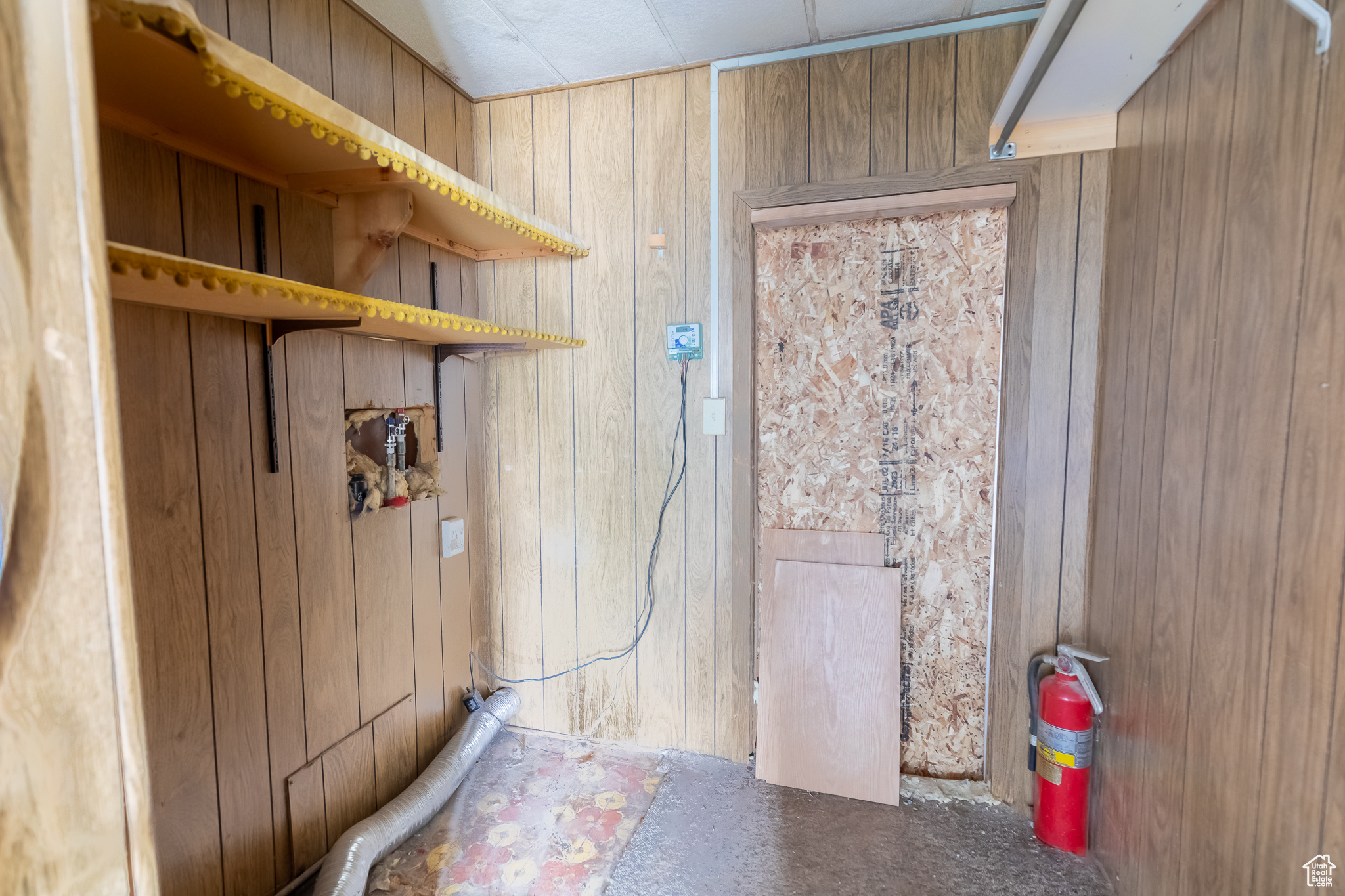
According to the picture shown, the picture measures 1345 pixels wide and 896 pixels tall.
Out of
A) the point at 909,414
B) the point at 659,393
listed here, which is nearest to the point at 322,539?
the point at 659,393

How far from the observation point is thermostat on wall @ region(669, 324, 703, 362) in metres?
2.00

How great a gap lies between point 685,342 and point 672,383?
0.15 m

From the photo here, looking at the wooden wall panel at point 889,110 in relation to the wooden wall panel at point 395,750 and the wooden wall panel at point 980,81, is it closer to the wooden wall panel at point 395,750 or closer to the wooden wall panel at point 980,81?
the wooden wall panel at point 980,81

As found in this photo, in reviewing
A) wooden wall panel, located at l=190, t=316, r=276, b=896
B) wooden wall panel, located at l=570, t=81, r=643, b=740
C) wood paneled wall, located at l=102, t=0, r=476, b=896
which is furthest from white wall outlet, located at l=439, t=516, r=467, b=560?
wooden wall panel, located at l=190, t=316, r=276, b=896

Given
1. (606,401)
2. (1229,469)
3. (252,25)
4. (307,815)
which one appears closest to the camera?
(1229,469)

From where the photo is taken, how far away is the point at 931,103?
5.67 ft

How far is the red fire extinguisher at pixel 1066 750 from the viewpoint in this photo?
5.27 feet

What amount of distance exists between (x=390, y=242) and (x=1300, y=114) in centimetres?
176

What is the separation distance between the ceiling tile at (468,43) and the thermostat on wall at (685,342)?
0.96 metres

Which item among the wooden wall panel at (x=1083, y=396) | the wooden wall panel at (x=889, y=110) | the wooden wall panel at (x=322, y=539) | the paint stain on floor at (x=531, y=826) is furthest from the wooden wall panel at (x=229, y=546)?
the wooden wall panel at (x=1083, y=396)

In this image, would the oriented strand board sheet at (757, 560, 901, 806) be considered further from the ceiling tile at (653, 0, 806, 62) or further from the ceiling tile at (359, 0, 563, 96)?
the ceiling tile at (359, 0, 563, 96)

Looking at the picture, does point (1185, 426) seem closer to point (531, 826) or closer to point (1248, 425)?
point (1248, 425)

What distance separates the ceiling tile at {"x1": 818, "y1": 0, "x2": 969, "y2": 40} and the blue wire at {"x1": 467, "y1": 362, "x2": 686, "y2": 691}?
1083 mm

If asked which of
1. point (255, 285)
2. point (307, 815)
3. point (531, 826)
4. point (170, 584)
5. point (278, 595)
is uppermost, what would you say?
point (255, 285)
